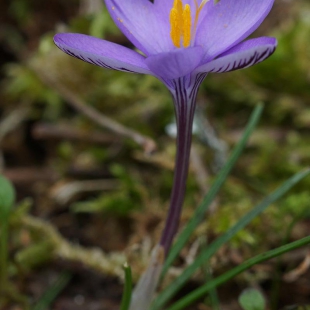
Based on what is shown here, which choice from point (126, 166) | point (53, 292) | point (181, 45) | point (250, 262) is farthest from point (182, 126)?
point (126, 166)

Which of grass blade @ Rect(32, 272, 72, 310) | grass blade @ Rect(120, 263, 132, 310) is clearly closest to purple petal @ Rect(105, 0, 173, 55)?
grass blade @ Rect(120, 263, 132, 310)

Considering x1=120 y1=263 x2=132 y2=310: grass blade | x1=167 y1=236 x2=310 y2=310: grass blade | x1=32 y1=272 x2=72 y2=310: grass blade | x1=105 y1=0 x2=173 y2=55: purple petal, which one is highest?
x1=105 y1=0 x2=173 y2=55: purple petal

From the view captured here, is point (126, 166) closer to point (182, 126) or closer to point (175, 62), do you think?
point (182, 126)

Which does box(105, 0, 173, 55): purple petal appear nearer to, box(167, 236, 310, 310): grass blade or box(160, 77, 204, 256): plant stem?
box(160, 77, 204, 256): plant stem

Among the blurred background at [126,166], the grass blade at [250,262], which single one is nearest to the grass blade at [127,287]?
the grass blade at [250,262]

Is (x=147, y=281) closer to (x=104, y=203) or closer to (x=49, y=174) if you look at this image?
(x=104, y=203)

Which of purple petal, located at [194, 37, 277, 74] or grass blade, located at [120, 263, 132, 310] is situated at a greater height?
purple petal, located at [194, 37, 277, 74]

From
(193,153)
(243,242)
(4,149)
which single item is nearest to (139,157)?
(193,153)

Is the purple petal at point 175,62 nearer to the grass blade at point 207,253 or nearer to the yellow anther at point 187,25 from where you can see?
the yellow anther at point 187,25
